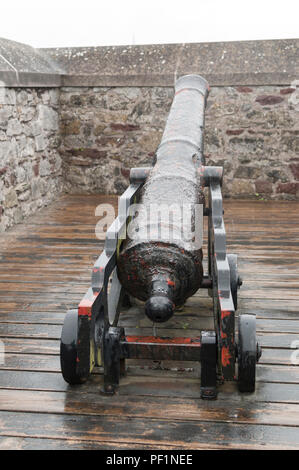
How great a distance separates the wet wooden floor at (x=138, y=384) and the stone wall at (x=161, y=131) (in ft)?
8.14

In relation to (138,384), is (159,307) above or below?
above

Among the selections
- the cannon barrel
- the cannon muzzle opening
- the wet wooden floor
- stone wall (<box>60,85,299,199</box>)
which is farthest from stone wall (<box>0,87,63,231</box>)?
the cannon muzzle opening

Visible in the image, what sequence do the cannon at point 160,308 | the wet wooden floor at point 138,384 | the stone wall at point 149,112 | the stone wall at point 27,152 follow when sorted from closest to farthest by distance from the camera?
the wet wooden floor at point 138,384
the cannon at point 160,308
the stone wall at point 27,152
the stone wall at point 149,112

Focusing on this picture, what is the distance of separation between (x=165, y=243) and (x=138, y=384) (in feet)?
2.21

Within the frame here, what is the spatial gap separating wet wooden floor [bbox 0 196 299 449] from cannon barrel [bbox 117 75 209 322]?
41 cm

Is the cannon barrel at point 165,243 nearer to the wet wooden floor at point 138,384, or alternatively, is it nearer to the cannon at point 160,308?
the cannon at point 160,308

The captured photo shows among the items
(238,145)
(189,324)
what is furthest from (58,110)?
(189,324)

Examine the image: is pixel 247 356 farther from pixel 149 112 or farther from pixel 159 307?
pixel 149 112

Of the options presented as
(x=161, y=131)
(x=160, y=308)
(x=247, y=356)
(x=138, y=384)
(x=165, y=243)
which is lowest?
(x=138, y=384)

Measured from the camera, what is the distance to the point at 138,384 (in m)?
2.76

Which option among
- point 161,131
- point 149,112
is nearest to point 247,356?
point 161,131

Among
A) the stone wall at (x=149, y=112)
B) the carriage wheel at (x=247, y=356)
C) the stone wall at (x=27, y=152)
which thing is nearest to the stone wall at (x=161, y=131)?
the stone wall at (x=149, y=112)

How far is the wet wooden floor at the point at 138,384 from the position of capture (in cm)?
233

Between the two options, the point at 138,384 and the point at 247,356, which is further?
the point at 138,384
